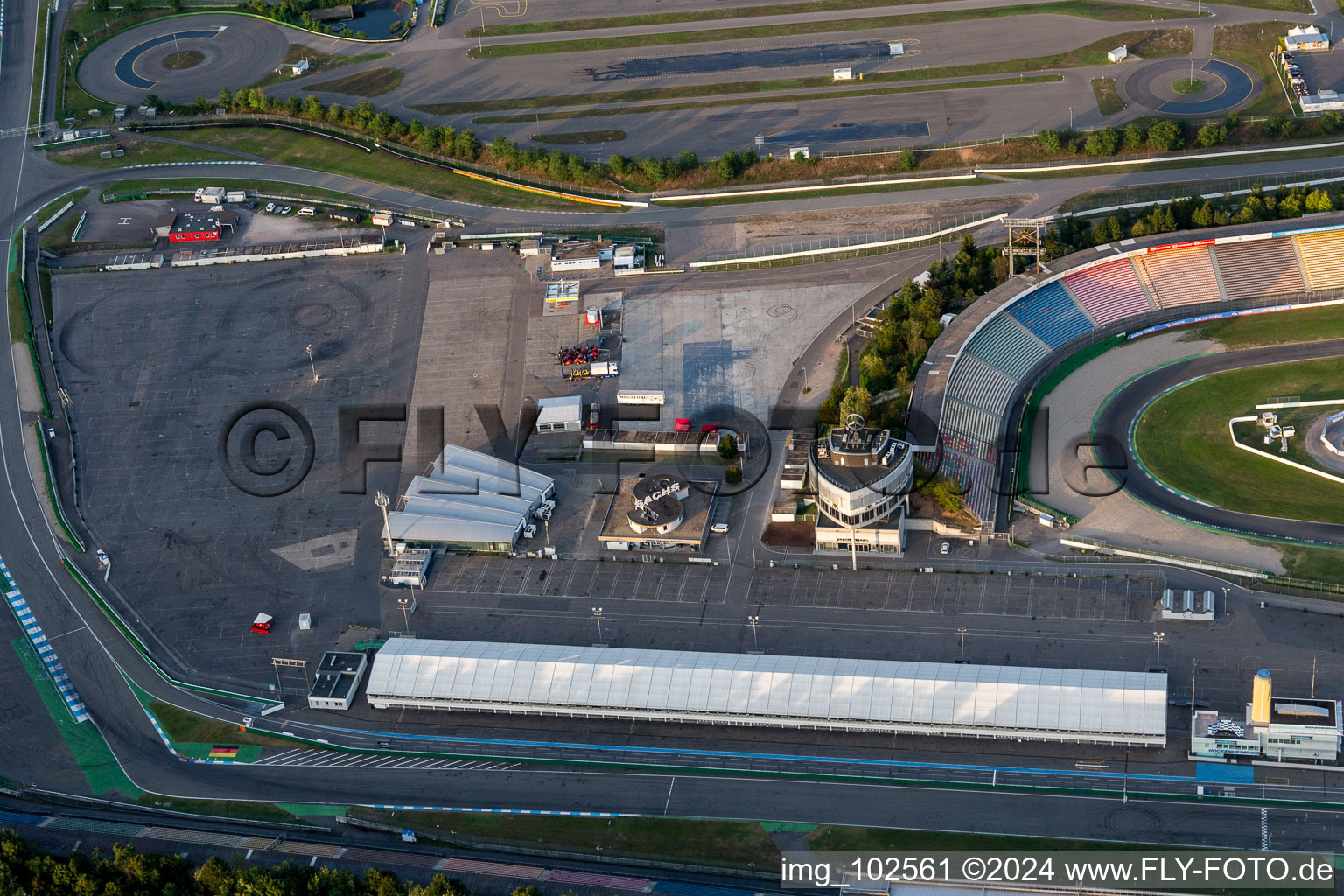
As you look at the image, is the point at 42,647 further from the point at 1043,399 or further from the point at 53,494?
the point at 1043,399

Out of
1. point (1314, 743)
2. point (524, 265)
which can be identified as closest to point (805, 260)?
point (524, 265)

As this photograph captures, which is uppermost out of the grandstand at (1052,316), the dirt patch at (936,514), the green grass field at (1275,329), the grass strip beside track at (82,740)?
the grandstand at (1052,316)

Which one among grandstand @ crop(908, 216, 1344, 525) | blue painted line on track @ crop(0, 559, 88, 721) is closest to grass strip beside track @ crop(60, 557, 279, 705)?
blue painted line on track @ crop(0, 559, 88, 721)

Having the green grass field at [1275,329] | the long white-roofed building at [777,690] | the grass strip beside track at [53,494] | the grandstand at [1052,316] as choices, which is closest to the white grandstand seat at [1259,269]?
the green grass field at [1275,329]

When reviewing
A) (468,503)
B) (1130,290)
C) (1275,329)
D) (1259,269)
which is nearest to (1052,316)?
(1130,290)

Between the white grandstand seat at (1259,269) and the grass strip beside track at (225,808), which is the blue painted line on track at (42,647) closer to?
the grass strip beside track at (225,808)

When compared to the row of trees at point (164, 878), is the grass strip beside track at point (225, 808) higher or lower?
higher
